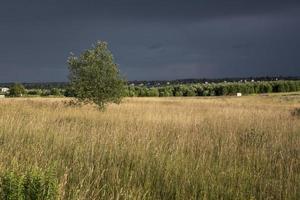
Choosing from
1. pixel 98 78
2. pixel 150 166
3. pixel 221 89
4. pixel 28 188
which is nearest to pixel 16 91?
pixel 221 89

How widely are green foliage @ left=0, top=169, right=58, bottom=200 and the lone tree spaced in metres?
22.7

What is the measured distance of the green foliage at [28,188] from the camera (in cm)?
419

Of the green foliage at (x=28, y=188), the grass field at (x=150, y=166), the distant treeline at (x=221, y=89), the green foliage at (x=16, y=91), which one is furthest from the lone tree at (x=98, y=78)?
the green foliage at (x=16, y=91)

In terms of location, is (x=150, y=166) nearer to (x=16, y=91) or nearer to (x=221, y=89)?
(x=221, y=89)

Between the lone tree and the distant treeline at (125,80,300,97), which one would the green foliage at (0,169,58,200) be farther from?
the distant treeline at (125,80,300,97)

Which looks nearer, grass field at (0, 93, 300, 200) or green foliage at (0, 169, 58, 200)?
green foliage at (0, 169, 58, 200)

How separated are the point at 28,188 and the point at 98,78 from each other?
2286cm

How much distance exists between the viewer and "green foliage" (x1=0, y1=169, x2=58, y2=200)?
13.8 ft

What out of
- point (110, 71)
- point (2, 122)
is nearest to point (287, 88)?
point (110, 71)

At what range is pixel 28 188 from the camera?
431cm

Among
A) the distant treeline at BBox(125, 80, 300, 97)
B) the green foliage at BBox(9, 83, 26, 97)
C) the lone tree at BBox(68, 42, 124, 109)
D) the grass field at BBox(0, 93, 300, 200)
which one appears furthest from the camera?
the green foliage at BBox(9, 83, 26, 97)

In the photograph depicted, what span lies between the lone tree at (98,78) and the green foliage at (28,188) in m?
22.7

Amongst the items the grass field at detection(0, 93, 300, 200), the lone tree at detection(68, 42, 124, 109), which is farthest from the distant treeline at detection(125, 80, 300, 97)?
the grass field at detection(0, 93, 300, 200)

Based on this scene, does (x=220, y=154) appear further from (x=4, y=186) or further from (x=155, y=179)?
(x=4, y=186)
